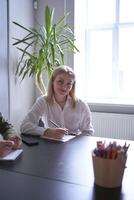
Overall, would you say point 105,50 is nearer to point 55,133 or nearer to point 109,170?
point 55,133

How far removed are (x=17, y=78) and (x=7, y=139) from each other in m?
1.81

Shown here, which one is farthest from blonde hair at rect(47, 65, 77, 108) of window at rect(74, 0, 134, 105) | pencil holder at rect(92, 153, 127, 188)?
window at rect(74, 0, 134, 105)

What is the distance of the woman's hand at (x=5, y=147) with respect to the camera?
138cm

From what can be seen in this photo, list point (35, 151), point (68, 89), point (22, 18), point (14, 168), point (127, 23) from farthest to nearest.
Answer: point (127, 23), point (22, 18), point (68, 89), point (35, 151), point (14, 168)

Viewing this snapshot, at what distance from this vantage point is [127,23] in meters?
3.74

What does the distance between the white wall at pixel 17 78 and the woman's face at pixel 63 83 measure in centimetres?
112

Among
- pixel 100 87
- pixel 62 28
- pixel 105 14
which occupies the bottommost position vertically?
pixel 100 87

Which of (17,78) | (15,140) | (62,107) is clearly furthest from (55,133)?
(17,78)

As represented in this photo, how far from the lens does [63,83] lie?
2.17 metres

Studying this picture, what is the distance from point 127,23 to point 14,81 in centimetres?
186

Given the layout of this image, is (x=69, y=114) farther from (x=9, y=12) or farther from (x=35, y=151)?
(x=9, y=12)

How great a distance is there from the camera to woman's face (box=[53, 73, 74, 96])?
2.16 meters

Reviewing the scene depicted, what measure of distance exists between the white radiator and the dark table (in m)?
1.91

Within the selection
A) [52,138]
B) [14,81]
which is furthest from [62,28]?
[52,138]
